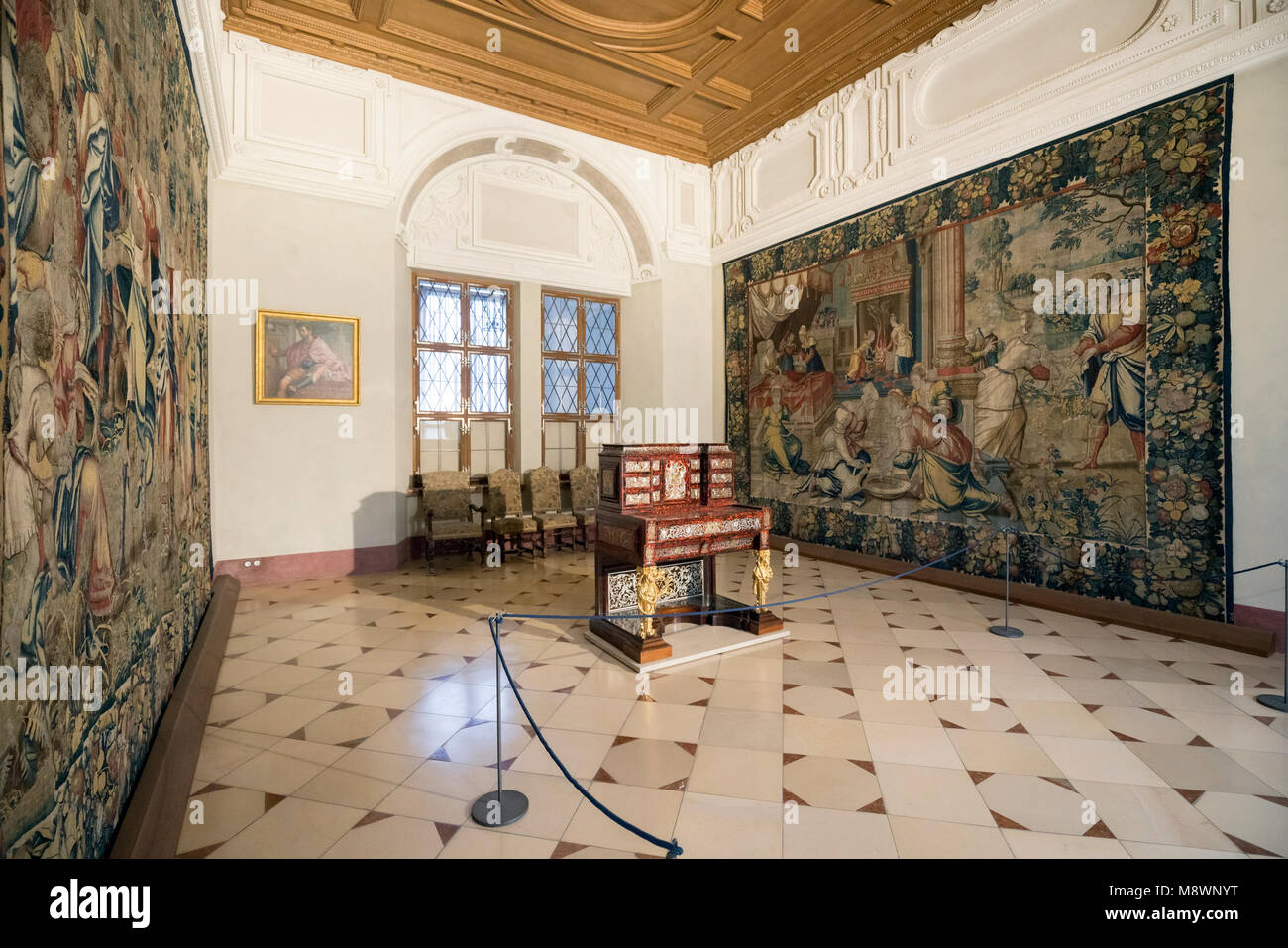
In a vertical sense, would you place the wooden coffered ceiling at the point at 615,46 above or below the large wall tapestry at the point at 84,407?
above

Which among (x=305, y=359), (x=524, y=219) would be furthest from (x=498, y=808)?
(x=524, y=219)

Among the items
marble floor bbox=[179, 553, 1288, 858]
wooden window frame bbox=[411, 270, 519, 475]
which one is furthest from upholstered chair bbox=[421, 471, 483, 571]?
marble floor bbox=[179, 553, 1288, 858]

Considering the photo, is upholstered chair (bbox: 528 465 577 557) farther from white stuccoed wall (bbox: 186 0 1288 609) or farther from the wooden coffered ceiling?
the wooden coffered ceiling

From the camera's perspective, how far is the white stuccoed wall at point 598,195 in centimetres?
495

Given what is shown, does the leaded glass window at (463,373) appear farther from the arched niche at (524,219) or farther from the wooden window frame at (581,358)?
the wooden window frame at (581,358)

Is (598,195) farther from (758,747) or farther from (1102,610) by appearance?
(758,747)

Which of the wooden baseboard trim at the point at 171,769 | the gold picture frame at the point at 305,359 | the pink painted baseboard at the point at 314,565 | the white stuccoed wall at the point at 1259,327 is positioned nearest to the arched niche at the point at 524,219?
the gold picture frame at the point at 305,359

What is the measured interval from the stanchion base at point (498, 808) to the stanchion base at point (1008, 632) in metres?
4.43

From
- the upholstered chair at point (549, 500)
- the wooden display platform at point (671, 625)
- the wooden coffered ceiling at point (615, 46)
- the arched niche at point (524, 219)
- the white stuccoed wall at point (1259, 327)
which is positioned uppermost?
the wooden coffered ceiling at point (615, 46)

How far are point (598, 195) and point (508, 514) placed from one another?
562 cm

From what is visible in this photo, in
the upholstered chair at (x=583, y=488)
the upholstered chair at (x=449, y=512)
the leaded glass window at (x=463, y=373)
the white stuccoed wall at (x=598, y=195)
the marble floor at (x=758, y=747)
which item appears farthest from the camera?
the upholstered chair at (x=583, y=488)

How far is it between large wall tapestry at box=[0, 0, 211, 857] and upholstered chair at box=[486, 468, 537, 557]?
16.6 ft

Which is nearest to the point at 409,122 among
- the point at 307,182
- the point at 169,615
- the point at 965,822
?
the point at 307,182

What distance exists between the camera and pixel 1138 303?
5.52 metres
